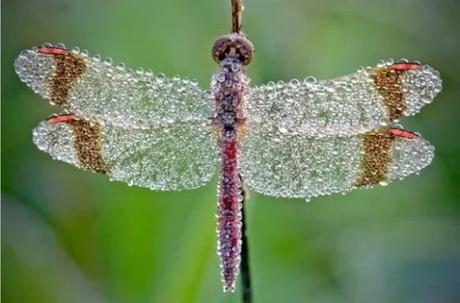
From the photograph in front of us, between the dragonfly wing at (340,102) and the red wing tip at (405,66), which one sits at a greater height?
the red wing tip at (405,66)

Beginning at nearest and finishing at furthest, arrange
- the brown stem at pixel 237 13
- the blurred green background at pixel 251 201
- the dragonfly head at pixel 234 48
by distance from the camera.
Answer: the brown stem at pixel 237 13 → the dragonfly head at pixel 234 48 → the blurred green background at pixel 251 201

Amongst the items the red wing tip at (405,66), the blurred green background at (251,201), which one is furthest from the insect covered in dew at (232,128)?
the blurred green background at (251,201)

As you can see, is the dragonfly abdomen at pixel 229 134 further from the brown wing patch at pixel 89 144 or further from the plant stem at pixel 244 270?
the brown wing patch at pixel 89 144

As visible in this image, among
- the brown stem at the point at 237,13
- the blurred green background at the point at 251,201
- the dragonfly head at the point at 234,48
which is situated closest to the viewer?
the brown stem at the point at 237,13

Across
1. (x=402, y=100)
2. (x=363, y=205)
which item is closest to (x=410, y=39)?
(x=363, y=205)

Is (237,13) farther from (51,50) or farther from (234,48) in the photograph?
(51,50)

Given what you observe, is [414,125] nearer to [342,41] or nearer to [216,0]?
[342,41]

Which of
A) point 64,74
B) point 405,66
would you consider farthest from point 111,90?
point 405,66
